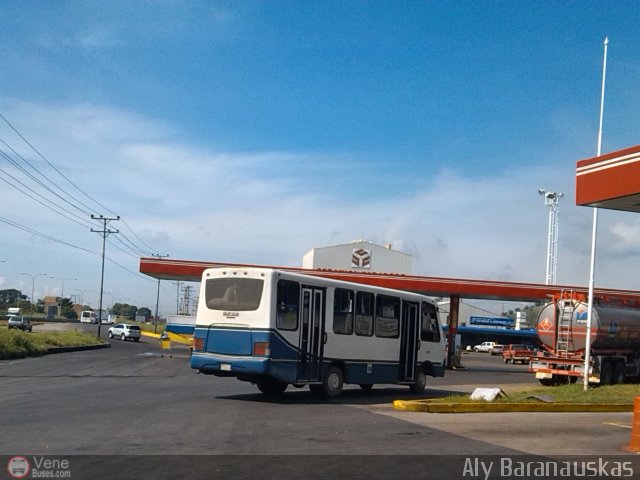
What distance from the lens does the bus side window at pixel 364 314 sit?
62.7 ft

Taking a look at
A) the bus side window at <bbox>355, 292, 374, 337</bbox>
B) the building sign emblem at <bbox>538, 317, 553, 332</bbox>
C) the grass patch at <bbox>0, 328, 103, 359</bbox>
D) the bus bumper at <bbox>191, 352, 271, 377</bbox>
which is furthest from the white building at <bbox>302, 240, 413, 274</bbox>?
the bus bumper at <bbox>191, 352, 271, 377</bbox>

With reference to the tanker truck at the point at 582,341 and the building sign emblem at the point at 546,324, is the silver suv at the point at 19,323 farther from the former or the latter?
the tanker truck at the point at 582,341

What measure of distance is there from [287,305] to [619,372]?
16608 mm

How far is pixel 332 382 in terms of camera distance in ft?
60.5

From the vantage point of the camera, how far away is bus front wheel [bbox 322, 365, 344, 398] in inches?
718

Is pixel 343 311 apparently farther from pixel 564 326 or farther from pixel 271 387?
pixel 564 326

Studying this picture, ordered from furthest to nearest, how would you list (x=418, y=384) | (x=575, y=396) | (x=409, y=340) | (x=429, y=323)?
1. (x=429, y=323)
2. (x=418, y=384)
3. (x=409, y=340)
4. (x=575, y=396)

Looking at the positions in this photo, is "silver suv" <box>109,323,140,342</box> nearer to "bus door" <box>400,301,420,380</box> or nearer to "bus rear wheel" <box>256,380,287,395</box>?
"bus door" <box>400,301,420,380</box>

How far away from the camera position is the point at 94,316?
419 feet

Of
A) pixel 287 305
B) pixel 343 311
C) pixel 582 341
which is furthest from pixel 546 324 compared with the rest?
pixel 287 305

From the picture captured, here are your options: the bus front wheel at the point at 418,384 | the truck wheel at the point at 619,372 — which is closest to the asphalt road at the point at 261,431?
the bus front wheel at the point at 418,384

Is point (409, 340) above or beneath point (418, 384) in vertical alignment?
above

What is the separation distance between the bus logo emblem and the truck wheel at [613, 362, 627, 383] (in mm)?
35614

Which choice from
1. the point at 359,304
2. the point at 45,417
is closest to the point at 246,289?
the point at 359,304
